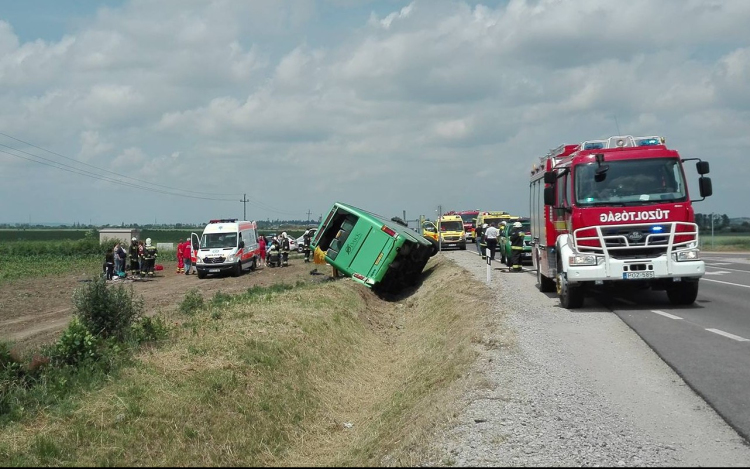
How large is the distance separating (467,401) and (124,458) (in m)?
3.57

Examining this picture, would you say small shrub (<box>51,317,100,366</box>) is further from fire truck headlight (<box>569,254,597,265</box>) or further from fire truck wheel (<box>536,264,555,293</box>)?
fire truck wheel (<box>536,264,555,293</box>)

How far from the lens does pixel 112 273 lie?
122 feet

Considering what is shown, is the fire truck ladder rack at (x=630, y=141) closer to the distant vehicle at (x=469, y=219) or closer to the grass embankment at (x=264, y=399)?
the grass embankment at (x=264, y=399)

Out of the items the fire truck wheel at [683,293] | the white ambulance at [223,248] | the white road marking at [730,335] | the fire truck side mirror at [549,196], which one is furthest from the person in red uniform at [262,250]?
the white road marking at [730,335]

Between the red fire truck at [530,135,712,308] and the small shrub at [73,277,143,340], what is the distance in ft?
26.8

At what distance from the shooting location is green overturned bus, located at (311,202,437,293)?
2497 cm

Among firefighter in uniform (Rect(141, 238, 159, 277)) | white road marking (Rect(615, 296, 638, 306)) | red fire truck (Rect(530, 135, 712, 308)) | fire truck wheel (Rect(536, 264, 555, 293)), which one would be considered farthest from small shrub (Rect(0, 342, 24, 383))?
firefighter in uniform (Rect(141, 238, 159, 277))

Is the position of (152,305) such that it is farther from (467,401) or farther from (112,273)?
(467,401)

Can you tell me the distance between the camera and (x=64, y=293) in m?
31.4

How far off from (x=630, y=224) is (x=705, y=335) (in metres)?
3.42

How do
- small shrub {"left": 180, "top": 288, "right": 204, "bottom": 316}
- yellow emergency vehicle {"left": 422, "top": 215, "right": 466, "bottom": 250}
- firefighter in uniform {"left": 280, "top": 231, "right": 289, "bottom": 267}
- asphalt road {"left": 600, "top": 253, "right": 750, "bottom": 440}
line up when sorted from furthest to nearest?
yellow emergency vehicle {"left": 422, "top": 215, "right": 466, "bottom": 250}
firefighter in uniform {"left": 280, "top": 231, "right": 289, "bottom": 267}
small shrub {"left": 180, "top": 288, "right": 204, "bottom": 316}
asphalt road {"left": 600, "top": 253, "right": 750, "bottom": 440}

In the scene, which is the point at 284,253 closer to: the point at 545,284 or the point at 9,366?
the point at 545,284

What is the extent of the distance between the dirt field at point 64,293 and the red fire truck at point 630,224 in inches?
363

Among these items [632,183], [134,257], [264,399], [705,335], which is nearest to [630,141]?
[632,183]
